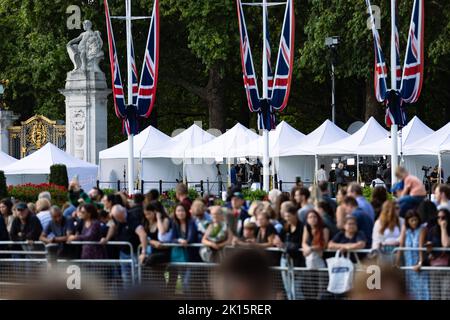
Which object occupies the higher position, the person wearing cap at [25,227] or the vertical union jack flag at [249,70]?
the vertical union jack flag at [249,70]

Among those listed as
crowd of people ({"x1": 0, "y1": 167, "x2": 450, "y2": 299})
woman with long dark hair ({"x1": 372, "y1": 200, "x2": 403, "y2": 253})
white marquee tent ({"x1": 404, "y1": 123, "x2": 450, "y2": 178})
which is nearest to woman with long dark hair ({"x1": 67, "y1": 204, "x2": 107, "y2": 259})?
crowd of people ({"x1": 0, "y1": 167, "x2": 450, "y2": 299})

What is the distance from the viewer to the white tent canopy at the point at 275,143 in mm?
50344

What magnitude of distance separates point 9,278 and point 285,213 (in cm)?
382

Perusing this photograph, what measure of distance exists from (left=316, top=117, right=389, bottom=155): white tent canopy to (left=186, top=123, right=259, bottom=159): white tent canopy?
3.03 meters

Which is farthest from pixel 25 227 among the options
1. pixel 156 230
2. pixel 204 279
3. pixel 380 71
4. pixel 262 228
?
pixel 380 71

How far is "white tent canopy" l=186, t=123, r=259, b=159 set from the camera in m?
50.8

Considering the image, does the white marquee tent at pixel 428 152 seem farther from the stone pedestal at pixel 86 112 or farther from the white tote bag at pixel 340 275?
the white tote bag at pixel 340 275

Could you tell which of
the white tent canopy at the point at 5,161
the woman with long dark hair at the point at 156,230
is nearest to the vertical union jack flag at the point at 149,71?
the white tent canopy at the point at 5,161

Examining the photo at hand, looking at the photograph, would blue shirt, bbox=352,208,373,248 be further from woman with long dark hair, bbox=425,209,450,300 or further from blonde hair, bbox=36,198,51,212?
blonde hair, bbox=36,198,51,212

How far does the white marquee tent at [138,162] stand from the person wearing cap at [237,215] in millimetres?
27691

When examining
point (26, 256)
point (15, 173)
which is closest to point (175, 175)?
point (15, 173)

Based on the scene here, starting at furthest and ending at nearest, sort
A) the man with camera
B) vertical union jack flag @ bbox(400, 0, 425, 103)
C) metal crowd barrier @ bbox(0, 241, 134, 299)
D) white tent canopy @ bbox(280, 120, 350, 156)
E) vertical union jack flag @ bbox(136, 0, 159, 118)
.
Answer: white tent canopy @ bbox(280, 120, 350, 156)
vertical union jack flag @ bbox(136, 0, 159, 118)
vertical union jack flag @ bbox(400, 0, 425, 103)
the man with camera
metal crowd barrier @ bbox(0, 241, 134, 299)

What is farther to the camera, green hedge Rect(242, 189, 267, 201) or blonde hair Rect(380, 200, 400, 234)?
green hedge Rect(242, 189, 267, 201)

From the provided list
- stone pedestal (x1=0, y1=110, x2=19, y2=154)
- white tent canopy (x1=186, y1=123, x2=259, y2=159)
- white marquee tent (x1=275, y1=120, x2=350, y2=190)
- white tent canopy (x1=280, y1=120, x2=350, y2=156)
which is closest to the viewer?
white tent canopy (x1=280, y1=120, x2=350, y2=156)
